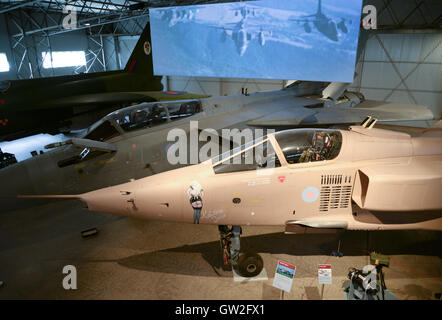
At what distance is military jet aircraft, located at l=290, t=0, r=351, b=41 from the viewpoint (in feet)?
24.2

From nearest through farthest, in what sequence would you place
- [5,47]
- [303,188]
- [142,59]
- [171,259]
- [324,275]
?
[303,188] → [324,275] → [171,259] → [142,59] → [5,47]

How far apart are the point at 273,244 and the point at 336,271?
3.65ft

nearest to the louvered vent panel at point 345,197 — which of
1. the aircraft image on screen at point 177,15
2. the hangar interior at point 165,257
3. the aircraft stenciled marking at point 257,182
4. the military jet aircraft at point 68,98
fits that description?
the aircraft stenciled marking at point 257,182

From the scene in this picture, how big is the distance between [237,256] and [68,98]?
31.1 feet

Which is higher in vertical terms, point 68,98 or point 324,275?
point 68,98

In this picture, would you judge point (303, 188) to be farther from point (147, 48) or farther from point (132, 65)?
point (132, 65)

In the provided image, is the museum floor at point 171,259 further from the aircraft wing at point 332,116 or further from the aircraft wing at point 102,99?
the aircraft wing at point 102,99

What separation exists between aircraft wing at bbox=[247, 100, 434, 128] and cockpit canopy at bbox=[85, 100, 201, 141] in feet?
5.64

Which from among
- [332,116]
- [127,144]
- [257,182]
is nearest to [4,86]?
[127,144]

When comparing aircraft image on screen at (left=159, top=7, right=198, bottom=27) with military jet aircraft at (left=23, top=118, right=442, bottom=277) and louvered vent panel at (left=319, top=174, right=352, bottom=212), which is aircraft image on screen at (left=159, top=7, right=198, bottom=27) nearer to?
military jet aircraft at (left=23, top=118, right=442, bottom=277)

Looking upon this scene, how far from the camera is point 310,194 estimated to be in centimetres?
381

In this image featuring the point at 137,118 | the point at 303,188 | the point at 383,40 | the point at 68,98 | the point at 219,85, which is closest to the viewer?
the point at 303,188

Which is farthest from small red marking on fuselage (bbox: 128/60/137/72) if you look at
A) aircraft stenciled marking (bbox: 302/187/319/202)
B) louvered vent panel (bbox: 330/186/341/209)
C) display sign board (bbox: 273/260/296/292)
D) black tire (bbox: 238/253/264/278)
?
display sign board (bbox: 273/260/296/292)
